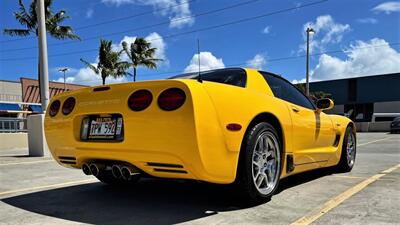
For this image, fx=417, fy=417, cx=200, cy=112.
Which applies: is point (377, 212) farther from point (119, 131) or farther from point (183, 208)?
point (119, 131)

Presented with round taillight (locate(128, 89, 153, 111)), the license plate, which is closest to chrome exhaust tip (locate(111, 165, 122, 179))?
the license plate

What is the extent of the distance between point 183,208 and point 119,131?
936mm

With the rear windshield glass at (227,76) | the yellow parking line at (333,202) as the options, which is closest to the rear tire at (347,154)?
the yellow parking line at (333,202)

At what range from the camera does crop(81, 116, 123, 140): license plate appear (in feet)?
12.5

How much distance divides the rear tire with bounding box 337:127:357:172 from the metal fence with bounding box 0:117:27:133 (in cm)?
1453

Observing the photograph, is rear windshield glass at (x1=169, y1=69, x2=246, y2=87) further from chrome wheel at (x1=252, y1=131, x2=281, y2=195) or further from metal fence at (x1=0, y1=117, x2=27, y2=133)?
metal fence at (x1=0, y1=117, x2=27, y2=133)

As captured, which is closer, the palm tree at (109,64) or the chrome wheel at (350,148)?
the chrome wheel at (350,148)

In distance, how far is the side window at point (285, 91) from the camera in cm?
466

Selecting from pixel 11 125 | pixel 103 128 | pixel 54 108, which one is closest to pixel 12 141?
pixel 11 125

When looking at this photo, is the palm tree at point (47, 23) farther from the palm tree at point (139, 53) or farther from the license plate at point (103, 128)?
the license plate at point (103, 128)

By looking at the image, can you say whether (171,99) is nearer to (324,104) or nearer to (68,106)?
(68,106)

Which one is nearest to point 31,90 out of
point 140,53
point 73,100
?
point 140,53

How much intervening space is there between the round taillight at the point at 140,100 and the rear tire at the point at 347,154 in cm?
363

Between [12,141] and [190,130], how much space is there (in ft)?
50.1
